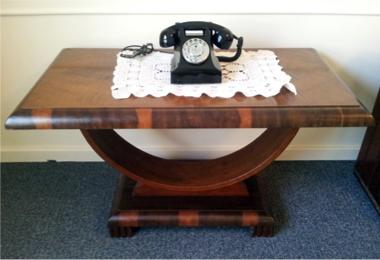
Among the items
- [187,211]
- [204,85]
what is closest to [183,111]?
[204,85]

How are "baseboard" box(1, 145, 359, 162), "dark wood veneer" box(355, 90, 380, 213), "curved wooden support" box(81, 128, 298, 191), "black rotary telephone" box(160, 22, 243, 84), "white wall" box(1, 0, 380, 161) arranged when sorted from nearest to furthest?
"black rotary telephone" box(160, 22, 243, 84) < "curved wooden support" box(81, 128, 298, 191) < "white wall" box(1, 0, 380, 161) < "dark wood veneer" box(355, 90, 380, 213) < "baseboard" box(1, 145, 359, 162)

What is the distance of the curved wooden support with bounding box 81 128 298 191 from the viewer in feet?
4.17

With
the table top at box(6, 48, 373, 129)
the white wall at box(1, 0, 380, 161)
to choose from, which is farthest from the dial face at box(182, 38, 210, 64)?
the white wall at box(1, 0, 380, 161)

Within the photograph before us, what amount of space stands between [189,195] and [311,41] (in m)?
0.80

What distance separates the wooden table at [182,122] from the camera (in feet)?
3.17

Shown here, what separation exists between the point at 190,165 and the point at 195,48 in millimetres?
560

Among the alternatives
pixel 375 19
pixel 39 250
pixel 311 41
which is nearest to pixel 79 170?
pixel 39 250

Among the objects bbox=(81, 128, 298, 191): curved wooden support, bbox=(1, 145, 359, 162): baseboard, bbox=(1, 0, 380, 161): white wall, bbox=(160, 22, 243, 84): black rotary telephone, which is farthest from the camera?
bbox=(1, 145, 359, 162): baseboard

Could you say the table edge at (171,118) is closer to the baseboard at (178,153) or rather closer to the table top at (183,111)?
the table top at (183,111)

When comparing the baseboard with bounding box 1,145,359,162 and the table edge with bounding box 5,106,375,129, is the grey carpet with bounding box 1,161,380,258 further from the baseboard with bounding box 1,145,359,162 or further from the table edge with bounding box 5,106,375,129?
the table edge with bounding box 5,106,375,129

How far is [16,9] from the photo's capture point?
4.52ft

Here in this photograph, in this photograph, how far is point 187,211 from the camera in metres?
1.35

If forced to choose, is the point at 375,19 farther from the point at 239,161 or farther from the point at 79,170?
the point at 79,170

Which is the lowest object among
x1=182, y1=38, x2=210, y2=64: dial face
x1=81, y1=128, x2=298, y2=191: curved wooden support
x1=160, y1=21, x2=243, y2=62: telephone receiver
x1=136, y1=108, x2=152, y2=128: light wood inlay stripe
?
x1=81, y1=128, x2=298, y2=191: curved wooden support
